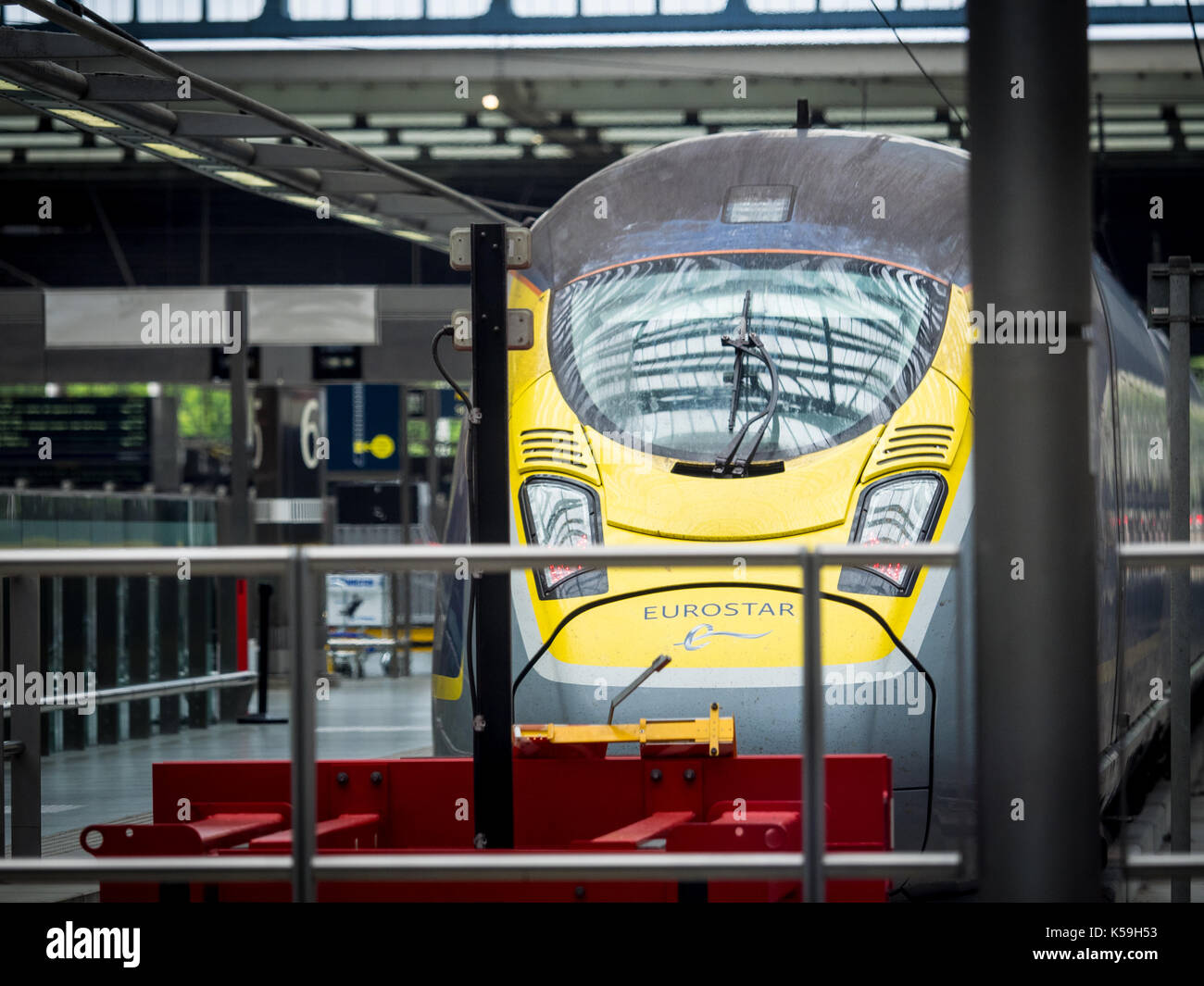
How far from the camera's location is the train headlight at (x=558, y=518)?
666 cm

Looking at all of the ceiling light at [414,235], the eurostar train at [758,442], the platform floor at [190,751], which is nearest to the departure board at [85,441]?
the platform floor at [190,751]

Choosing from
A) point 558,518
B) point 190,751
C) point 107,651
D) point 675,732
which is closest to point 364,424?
point 107,651

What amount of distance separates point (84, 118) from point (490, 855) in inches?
263

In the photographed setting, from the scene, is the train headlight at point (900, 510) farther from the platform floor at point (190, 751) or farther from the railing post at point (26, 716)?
the platform floor at point (190, 751)

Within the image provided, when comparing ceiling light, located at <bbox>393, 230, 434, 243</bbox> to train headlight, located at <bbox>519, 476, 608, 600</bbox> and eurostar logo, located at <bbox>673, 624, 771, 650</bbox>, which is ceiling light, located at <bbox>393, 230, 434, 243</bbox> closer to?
train headlight, located at <bbox>519, 476, 608, 600</bbox>

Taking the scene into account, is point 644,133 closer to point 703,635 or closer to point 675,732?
point 703,635

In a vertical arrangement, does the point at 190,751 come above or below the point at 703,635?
below

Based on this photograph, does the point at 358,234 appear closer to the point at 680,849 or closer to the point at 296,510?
the point at 296,510

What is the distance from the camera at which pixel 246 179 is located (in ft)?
37.4

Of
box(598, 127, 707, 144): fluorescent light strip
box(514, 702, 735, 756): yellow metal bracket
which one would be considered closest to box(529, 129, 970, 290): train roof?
box(514, 702, 735, 756): yellow metal bracket

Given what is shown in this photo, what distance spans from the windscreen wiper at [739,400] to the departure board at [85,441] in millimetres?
20146
